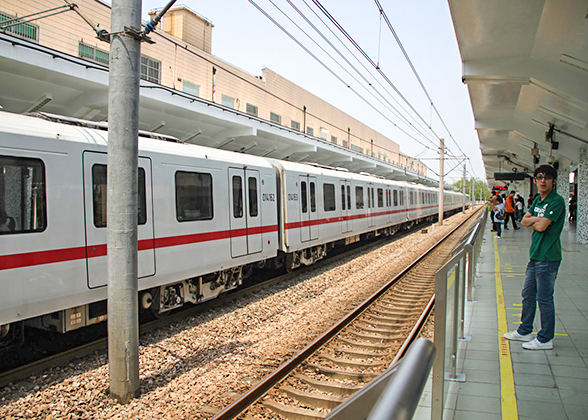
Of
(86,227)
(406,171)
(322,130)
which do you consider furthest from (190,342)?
(406,171)

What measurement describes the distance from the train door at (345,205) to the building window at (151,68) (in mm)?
8788

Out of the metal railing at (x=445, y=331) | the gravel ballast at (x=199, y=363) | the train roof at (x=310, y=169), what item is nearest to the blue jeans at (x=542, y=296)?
the metal railing at (x=445, y=331)

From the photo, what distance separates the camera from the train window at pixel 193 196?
23.1 ft

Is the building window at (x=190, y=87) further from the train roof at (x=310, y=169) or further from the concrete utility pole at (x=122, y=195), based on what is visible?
the concrete utility pole at (x=122, y=195)

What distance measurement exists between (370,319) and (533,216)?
347cm

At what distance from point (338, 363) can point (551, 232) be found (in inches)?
113

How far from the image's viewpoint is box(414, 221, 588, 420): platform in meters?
3.45

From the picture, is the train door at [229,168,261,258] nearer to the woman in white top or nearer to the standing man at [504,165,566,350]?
the standing man at [504,165,566,350]

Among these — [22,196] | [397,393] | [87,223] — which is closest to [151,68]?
[87,223]

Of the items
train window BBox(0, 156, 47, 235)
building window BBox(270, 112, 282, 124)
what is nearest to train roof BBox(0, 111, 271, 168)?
train window BBox(0, 156, 47, 235)

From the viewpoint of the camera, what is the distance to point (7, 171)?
15.6ft

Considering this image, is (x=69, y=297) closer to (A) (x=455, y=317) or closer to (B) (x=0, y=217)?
(B) (x=0, y=217)

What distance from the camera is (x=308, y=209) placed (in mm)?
11641

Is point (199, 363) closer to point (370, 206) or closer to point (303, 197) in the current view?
point (303, 197)
